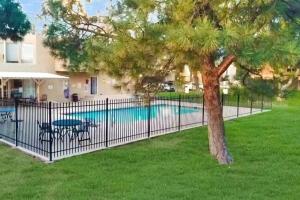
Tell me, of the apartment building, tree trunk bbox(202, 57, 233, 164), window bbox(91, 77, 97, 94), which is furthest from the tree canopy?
window bbox(91, 77, 97, 94)

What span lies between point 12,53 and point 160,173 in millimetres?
23917

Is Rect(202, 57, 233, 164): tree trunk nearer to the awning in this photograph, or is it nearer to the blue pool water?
the blue pool water

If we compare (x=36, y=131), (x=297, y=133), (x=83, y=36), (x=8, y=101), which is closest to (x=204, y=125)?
(x=297, y=133)

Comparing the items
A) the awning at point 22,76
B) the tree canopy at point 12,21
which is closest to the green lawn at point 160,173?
the tree canopy at point 12,21

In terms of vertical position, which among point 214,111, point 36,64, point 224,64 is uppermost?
point 36,64

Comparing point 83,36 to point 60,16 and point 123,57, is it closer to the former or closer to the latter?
point 60,16

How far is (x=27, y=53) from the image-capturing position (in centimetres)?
2989

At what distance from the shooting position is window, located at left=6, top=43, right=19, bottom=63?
28.7 meters

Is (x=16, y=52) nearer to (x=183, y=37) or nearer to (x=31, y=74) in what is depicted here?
(x=31, y=74)

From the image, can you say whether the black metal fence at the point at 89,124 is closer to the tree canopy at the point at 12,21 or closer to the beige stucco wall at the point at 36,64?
the tree canopy at the point at 12,21

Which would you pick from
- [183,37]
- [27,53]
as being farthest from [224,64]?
[27,53]

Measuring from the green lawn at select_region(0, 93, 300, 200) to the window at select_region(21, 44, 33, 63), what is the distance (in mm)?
19544

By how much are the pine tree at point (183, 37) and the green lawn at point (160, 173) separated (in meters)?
1.05

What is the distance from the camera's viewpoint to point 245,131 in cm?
1457
